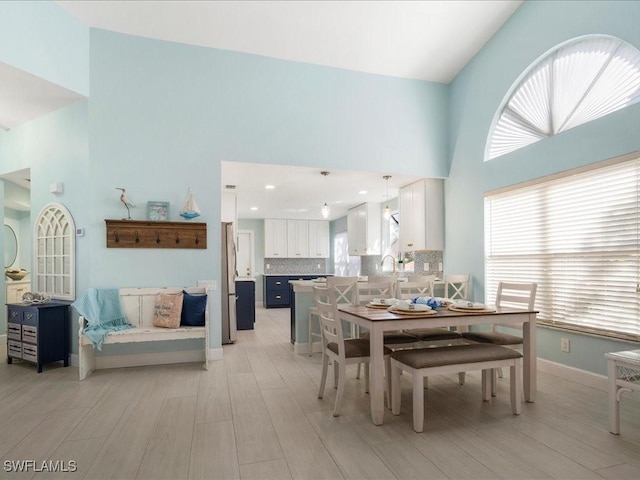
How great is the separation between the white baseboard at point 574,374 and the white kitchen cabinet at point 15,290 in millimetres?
6755

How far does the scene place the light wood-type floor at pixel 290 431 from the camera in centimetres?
206

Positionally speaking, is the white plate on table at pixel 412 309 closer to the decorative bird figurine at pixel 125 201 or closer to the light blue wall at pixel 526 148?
the light blue wall at pixel 526 148

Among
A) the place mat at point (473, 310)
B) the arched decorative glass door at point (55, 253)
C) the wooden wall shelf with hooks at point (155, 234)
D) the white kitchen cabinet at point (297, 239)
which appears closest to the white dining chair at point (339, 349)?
the place mat at point (473, 310)

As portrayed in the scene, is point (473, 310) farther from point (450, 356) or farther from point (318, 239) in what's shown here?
point (318, 239)

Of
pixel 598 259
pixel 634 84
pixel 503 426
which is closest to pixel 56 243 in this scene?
pixel 503 426

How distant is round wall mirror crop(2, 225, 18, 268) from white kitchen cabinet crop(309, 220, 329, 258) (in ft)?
19.9

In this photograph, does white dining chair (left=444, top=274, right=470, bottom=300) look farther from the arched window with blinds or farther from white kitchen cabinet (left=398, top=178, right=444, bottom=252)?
the arched window with blinds

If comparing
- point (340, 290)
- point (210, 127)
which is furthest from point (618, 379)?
point (210, 127)

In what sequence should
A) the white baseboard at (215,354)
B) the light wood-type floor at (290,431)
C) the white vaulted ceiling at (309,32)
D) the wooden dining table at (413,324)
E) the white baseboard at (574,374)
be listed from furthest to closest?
the white baseboard at (215,354) < the white vaulted ceiling at (309,32) < the white baseboard at (574,374) < the wooden dining table at (413,324) < the light wood-type floor at (290,431)

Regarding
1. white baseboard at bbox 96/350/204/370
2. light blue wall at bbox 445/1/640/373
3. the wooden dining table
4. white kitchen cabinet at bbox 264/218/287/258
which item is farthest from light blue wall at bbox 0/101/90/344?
white kitchen cabinet at bbox 264/218/287/258

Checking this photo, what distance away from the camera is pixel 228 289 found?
5387 mm

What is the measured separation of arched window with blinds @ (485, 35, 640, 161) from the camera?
3196 mm

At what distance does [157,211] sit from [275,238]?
5.71 metres

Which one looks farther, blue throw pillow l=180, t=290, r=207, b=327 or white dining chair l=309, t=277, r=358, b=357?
blue throw pillow l=180, t=290, r=207, b=327
